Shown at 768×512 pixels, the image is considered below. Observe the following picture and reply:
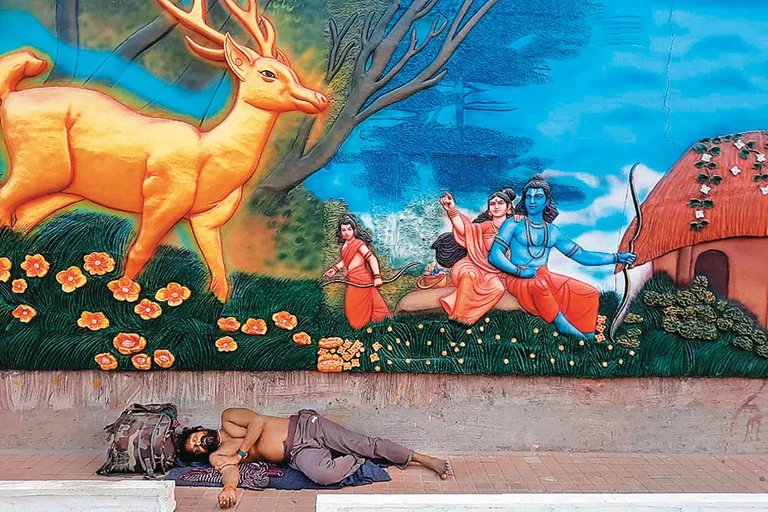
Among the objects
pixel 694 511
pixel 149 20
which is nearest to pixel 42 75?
pixel 149 20

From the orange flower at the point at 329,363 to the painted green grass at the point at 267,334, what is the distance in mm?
62

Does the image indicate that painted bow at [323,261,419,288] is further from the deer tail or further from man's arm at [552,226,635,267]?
the deer tail

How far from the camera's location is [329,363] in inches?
178

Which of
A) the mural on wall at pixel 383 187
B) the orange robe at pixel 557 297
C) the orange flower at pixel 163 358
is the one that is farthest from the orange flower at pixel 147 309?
the orange robe at pixel 557 297

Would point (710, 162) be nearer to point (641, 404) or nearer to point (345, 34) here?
point (641, 404)

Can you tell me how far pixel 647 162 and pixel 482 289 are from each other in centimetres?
163

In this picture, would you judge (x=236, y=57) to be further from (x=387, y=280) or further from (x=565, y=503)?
(x=565, y=503)

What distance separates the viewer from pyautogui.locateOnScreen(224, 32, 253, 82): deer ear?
4.34m

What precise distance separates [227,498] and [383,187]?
2399 mm

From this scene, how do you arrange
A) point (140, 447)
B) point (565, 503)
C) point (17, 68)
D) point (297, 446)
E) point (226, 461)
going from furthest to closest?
point (17, 68)
point (297, 446)
point (140, 447)
point (226, 461)
point (565, 503)

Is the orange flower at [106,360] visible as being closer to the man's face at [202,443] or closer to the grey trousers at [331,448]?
the man's face at [202,443]

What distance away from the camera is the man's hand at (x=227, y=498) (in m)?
3.59

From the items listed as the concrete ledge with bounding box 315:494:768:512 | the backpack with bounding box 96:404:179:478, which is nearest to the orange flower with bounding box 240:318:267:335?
the backpack with bounding box 96:404:179:478

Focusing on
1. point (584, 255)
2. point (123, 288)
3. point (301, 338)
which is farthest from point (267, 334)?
point (584, 255)
